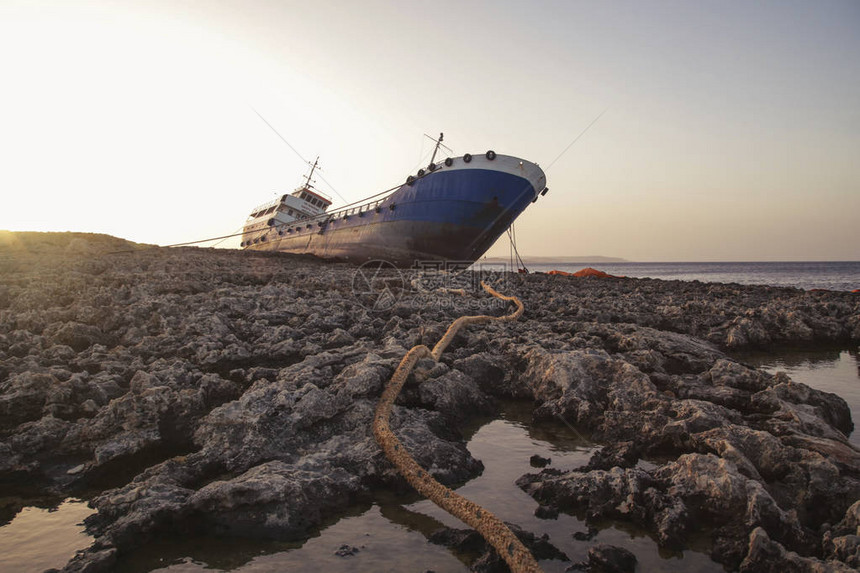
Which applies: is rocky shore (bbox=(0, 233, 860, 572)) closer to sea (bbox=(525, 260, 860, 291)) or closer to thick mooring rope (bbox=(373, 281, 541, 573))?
thick mooring rope (bbox=(373, 281, 541, 573))

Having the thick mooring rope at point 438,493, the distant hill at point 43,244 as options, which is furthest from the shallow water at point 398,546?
the distant hill at point 43,244

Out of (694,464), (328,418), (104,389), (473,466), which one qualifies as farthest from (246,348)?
(694,464)

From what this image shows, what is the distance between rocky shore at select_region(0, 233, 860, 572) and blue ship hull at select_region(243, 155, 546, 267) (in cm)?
1336

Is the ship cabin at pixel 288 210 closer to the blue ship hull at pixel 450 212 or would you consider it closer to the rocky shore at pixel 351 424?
the blue ship hull at pixel 450 212

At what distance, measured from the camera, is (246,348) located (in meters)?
5.38

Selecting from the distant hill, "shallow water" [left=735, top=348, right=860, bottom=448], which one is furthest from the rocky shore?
the distant hill

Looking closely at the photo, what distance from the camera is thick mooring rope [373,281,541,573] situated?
212 cm

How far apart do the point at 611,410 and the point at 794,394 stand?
1.71 meters

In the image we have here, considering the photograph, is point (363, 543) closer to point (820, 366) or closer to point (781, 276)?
point (820, 366)

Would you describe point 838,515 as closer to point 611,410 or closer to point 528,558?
point 611,410

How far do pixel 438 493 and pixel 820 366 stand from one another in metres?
7.50

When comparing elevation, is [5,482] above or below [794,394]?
below

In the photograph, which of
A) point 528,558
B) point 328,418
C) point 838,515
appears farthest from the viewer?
point 328,418

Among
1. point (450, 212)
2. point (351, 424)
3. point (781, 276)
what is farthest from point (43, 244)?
point (781, 276)
